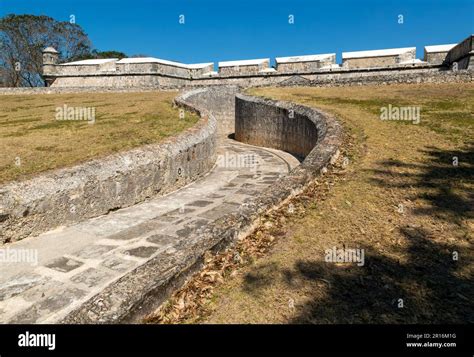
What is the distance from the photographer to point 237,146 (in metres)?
18.3

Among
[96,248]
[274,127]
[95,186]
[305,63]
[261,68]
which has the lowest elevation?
[96,248]

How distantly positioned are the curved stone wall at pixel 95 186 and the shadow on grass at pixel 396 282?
4512 mm

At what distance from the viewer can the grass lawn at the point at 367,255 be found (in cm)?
288

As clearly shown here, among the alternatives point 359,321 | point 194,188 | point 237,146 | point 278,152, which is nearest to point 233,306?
point 359,321

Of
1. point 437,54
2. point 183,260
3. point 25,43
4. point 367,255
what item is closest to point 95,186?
point 183,260

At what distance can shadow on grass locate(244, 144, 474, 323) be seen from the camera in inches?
109

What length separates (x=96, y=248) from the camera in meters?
5.68

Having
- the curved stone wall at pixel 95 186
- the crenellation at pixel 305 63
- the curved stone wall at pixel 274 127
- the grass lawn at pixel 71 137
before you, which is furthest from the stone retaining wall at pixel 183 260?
the crenellation at pixel 305 63

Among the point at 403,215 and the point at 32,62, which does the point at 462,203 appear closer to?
the point at 403,215

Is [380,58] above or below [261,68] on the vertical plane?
below

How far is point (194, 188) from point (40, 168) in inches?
163

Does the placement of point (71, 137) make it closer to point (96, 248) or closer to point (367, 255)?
point (96, 248)

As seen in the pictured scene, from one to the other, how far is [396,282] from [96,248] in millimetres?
4742

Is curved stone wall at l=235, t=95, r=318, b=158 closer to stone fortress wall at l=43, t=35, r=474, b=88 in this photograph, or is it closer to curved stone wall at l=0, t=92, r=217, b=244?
curved stone wall at l=0, t=92, r=217, b=244
